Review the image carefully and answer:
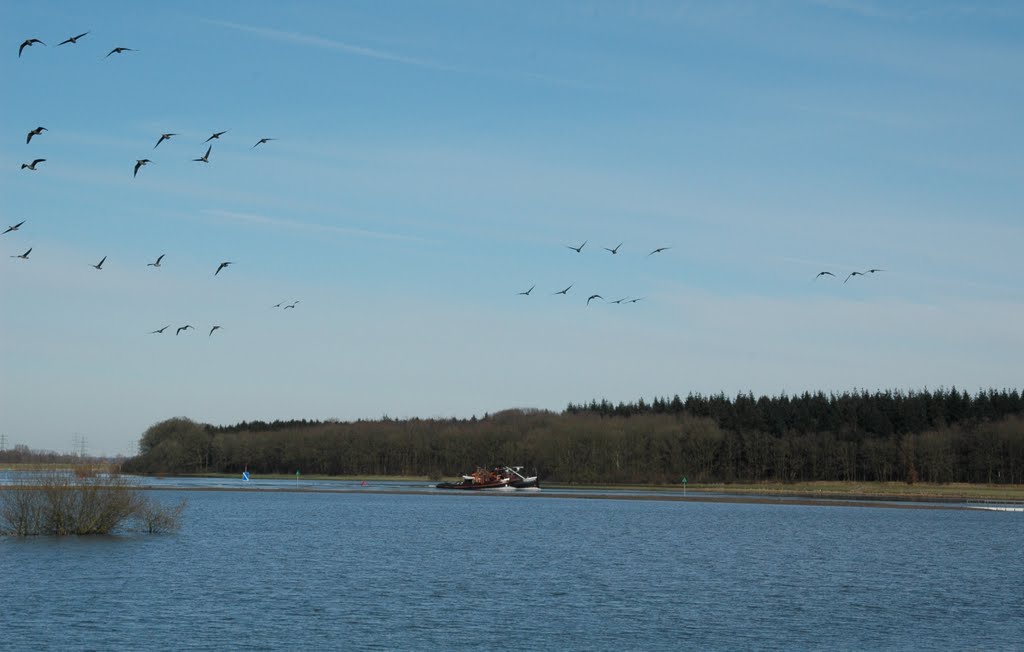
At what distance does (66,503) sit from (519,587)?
3227 cm

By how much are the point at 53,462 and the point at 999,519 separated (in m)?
78.8

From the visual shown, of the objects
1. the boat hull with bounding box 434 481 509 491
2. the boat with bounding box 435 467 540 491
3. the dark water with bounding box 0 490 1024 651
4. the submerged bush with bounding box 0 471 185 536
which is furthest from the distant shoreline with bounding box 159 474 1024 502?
the submerged bush with bounding box 0 471 185 536

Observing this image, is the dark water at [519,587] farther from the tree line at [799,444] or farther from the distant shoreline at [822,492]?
the tree line at [799,444]

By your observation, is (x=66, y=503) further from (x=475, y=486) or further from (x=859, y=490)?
(x=859, y=490)

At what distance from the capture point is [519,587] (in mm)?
50562

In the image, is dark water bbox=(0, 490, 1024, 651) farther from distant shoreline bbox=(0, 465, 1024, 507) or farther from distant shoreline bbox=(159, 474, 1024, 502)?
distant shoreline bbox=(159, 474, 1024, 502)

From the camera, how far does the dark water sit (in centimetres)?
3816

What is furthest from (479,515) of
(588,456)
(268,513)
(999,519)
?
(588,456)

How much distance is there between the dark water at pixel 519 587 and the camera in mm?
38156

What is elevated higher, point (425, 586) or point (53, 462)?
point (53, 462)

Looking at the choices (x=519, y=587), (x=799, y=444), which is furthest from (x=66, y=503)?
(x=799, y=444)

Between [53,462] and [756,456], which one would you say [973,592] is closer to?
[53,462]

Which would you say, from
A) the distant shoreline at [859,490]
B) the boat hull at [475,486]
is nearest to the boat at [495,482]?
the boat hull at [475,486]

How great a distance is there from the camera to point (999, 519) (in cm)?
10031
